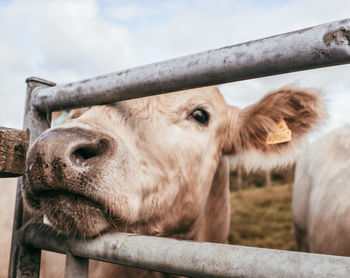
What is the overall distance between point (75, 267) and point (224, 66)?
32.6 inches

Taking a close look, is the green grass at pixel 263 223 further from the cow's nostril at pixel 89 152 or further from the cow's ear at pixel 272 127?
the cow's nostril at pixel 89 152

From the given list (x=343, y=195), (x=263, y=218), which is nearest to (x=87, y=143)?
(x=343, y=195)

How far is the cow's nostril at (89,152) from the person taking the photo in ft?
3.88

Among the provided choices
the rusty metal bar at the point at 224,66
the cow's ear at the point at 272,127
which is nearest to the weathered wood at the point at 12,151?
the rusty metal bar at the point at 224,66

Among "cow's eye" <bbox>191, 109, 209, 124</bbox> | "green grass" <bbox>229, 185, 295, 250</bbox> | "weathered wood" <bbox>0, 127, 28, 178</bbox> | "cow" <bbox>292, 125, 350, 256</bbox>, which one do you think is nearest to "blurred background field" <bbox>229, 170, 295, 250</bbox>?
"green grass" <bbox>229, 185, 295, 250</bbox>

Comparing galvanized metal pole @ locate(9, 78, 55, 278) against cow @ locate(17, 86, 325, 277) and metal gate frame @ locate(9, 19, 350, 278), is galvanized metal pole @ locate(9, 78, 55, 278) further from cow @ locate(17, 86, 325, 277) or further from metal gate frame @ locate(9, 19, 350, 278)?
cow @ locate(17, 86, 325, 277)

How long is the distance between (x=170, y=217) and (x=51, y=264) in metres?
0.68

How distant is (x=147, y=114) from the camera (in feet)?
5.63

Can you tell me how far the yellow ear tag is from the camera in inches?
89.5

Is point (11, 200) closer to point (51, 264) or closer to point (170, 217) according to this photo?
point (51, 264)

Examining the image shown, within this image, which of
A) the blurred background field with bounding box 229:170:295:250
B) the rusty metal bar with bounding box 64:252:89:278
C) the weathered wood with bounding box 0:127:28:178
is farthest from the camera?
the blurred background field with bounding box 229:170:295:250

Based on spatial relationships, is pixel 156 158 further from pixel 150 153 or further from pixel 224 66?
pixel 224 66

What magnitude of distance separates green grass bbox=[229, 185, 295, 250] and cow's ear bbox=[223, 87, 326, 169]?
5.37 meters

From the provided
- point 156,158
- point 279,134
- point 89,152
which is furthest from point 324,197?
point 89,152
